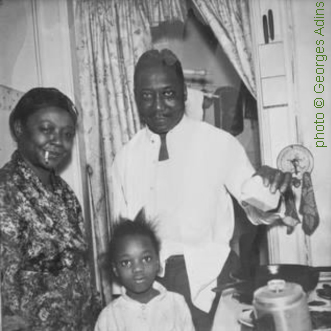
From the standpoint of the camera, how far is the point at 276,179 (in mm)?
1077

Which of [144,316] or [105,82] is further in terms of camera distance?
[105,82]

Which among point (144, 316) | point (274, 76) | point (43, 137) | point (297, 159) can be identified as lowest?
point (144, 316)

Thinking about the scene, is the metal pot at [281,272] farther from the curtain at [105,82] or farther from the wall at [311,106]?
the curtain at [105,82]

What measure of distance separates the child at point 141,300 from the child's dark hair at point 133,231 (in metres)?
0.02

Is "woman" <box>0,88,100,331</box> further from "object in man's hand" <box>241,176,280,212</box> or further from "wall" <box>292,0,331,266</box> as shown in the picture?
"wall" <box>292,0,331,266</box>

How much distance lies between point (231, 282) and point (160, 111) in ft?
1.60

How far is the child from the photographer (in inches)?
39.0

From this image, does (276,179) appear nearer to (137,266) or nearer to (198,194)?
(198,194)

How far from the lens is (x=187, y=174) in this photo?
3.72 ft

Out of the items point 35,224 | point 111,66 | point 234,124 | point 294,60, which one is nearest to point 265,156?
point 234,124

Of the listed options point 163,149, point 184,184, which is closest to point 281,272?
point 184,184

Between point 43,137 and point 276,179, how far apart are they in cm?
59

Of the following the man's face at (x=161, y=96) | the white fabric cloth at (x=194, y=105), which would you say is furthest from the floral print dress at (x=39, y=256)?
the white fabric cloth at (x=194, y=105)

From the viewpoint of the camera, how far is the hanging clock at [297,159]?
111 cm
